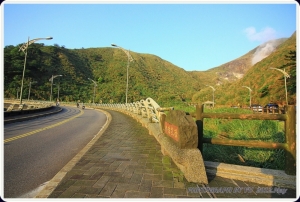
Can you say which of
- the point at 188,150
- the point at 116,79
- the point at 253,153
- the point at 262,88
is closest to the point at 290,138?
the point at 253,153

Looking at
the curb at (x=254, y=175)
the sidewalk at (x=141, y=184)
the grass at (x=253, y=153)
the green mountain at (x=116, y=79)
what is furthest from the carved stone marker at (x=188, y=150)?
the green mountain at (x=116, y=79)

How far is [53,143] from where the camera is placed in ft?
22.5

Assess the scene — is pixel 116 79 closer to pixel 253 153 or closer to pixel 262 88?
pixel 262 88

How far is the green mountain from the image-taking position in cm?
5843

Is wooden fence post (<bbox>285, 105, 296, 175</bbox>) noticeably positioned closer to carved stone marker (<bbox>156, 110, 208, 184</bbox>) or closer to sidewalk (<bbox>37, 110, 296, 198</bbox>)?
sidewalk (<bbox>37, 110, 296, 198</bbox>)

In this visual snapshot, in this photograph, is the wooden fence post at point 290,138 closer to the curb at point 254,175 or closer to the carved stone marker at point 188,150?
the curb at point 254,175

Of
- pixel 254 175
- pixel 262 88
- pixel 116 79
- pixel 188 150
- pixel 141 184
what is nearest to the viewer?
pixel 141 184

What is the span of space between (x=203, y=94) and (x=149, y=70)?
143ft

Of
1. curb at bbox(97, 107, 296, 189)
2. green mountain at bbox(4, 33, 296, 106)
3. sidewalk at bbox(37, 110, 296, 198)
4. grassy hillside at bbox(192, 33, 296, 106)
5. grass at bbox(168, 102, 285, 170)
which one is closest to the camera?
sidewalk at bbox(37, 110, 296, 198)

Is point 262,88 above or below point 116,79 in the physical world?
below

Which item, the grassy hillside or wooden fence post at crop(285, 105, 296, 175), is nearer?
wooden fence post at crop(285, 105, 296, 175)

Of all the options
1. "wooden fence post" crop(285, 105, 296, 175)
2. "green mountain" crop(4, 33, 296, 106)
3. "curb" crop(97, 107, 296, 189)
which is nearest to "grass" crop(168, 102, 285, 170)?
"wooden fence post" crop(285, 105, 296, 175)

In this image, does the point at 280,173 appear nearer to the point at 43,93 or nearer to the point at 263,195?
the point at 263,195

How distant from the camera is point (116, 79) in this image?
89.4 metres
